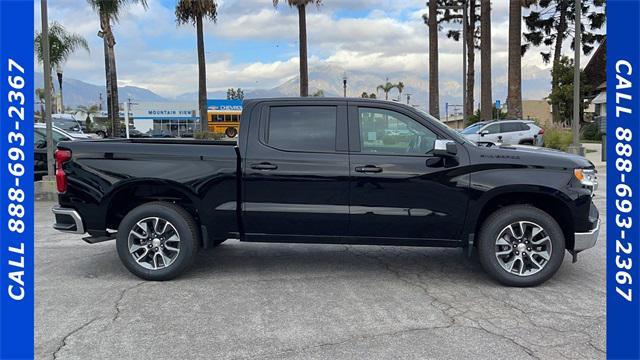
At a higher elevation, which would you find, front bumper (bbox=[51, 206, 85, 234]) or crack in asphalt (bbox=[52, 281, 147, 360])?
front bumper (bbox=[51, 206, 85, 234])

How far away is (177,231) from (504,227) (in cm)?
323

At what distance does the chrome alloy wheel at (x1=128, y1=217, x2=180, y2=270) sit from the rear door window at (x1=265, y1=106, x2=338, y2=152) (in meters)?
1.38

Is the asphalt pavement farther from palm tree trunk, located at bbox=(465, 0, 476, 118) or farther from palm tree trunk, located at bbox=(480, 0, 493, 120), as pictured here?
palm tree trunk, located at bbox=(465, 0, 476, 118)

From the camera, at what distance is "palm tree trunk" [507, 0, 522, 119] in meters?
23.5

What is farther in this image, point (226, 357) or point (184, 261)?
point (184, 261)

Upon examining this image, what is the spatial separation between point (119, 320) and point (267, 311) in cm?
122

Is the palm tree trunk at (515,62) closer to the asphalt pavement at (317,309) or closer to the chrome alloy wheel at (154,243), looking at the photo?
the asphalt pavement at (317,309)

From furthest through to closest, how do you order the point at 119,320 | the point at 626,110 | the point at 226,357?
the point at 119,320 < the point at 226,357 < the point at 626,110

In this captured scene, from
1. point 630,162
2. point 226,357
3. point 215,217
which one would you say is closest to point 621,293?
point 630,162

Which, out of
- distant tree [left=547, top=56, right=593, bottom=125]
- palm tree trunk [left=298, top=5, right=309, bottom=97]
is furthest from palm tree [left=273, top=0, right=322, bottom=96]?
distant tree [left=547, top=56, right=593, bottom=125]

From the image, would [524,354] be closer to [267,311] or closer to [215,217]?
[267,311]

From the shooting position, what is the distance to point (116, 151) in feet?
18.2

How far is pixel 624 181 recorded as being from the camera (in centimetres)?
185

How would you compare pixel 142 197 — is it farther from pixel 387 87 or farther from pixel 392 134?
pixel 387 87
